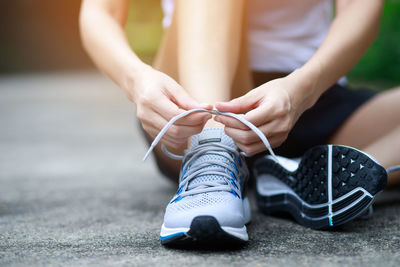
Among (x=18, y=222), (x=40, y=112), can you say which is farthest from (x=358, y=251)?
(x=40, y=112)

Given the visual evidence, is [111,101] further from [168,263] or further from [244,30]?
[168,263]

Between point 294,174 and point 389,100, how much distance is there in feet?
1.47

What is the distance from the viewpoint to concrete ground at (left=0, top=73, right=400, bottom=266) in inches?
33.8

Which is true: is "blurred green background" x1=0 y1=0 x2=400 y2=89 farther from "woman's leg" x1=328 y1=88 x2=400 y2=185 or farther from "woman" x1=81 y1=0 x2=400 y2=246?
"woman's leg" x1=328 y1=88 x2=400 y2=185

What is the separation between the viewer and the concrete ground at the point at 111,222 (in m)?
0.86

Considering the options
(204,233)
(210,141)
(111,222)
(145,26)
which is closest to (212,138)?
(210,141)

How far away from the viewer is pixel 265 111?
0.89 metres

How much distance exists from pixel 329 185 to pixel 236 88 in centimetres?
35

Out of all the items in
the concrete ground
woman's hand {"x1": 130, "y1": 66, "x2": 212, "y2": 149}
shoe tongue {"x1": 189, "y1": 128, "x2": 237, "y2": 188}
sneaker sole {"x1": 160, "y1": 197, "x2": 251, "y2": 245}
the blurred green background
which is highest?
woman's hand {"x1": 130, "y1": 66, "x2": 212, "y2": 149}

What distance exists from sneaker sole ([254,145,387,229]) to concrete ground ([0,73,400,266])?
0.04 m

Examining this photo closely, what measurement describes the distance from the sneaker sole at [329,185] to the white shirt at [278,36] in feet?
1.23

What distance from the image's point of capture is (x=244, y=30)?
1.26 m

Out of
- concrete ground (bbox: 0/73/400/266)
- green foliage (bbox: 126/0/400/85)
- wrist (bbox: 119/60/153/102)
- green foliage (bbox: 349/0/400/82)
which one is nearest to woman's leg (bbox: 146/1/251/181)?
wrist (bbox: 119/60/153/102)

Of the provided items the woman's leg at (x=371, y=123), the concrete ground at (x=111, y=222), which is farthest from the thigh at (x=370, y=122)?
the concrete ground at (x=111, y=222)
